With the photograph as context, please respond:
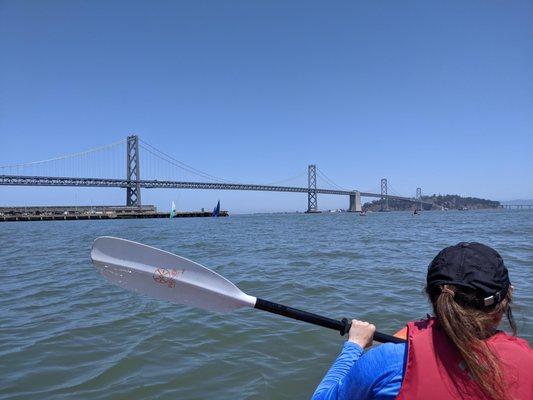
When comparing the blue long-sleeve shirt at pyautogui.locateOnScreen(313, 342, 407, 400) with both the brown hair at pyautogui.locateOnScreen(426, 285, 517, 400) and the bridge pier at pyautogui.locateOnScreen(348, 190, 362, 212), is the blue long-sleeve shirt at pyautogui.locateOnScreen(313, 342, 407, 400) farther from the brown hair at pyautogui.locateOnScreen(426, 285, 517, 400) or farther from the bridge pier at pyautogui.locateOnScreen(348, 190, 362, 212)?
the bridge pier at pyautogui.locateOnScreen(348, 190, 362, 212)

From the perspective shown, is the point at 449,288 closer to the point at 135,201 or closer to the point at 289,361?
the point at 289,361

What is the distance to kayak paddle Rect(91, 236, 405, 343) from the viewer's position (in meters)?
2.96

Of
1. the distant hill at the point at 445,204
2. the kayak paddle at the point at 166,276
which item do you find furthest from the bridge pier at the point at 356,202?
the kayak paddle at the point at 166,276

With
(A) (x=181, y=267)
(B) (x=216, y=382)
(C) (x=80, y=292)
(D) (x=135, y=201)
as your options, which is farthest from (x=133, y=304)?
(D) (x=135, y=201)

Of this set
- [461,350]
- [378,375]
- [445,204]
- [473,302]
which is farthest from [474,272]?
[445,204]

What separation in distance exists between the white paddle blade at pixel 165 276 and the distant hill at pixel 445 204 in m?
126

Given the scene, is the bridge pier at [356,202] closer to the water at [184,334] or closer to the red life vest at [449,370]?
the water at [184,334]

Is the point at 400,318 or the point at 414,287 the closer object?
the point at 400,318

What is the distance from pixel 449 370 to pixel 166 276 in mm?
2077

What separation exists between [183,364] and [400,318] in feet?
8.35

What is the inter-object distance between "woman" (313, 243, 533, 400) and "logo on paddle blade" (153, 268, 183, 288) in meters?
1.80

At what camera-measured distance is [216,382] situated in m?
3.41

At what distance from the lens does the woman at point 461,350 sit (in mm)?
1281

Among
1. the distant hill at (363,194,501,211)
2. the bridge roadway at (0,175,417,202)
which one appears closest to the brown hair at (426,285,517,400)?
the bridge roadway at (0,175,417,202)
